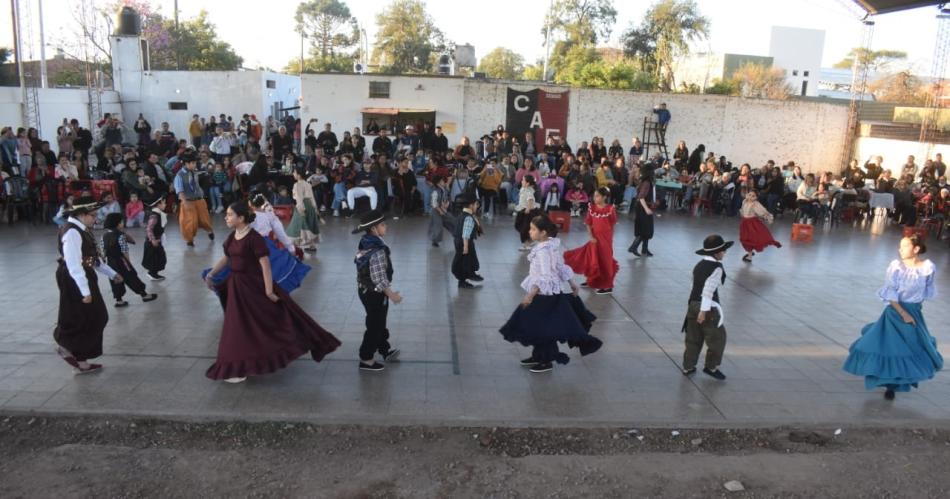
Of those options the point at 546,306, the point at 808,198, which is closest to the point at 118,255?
the point at 546,306

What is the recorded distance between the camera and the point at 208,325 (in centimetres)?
818

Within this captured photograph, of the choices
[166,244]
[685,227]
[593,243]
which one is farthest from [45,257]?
[685,227]

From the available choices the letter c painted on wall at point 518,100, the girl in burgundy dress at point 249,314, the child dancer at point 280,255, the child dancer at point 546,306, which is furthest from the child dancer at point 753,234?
the letter c painted on wall at point 518,100

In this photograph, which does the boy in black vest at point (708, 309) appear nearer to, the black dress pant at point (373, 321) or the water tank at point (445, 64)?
the black dress pant at point (373, 321)

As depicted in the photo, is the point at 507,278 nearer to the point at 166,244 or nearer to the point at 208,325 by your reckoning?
the point at 208,325

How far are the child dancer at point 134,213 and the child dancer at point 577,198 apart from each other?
9.60 m

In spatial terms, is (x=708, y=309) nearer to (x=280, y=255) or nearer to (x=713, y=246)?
(x=713, y=246)

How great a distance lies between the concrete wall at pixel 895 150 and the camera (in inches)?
885

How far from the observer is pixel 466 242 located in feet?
32.7

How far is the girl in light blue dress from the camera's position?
6.23m

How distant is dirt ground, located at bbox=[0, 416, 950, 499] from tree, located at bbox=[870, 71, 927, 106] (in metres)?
47.3

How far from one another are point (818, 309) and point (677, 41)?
111 feet

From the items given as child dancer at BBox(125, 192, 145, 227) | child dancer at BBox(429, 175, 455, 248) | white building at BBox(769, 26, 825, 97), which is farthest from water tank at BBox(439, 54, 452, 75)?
white building at BBox(769, 26, 825, 97)

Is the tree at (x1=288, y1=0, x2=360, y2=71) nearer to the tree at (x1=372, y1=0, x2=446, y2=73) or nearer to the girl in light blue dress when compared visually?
the tree at (x1=372, y1=0, x2=446, y2=73)
